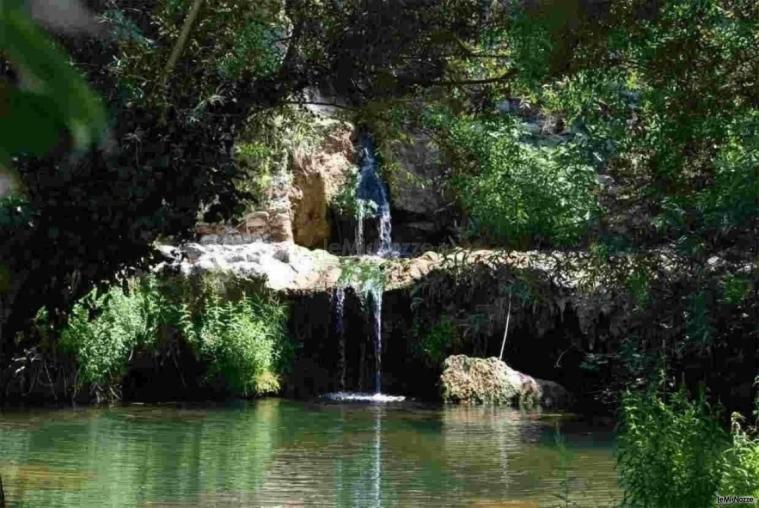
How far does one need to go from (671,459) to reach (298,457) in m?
7.11

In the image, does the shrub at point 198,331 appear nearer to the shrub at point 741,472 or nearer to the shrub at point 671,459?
the shrub at point 671,459

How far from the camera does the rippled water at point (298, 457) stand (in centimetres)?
1053

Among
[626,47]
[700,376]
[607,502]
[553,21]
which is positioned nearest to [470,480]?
[607,502]

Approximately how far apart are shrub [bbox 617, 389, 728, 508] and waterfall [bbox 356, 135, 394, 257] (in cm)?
1620

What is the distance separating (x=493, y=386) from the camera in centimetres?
1838

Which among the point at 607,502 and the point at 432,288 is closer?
the point at 607,502

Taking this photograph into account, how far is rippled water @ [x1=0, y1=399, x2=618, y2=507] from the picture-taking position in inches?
415

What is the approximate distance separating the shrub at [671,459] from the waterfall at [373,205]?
1620 cm

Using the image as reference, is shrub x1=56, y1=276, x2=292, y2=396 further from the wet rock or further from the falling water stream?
the wet rock

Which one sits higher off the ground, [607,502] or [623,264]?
[623,264]

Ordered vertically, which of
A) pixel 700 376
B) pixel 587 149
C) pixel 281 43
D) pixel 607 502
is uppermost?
pixel 281 43

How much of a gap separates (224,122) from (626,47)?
125 inches

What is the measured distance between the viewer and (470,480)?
37.8 ft

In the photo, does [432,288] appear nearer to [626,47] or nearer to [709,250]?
[709,250]
